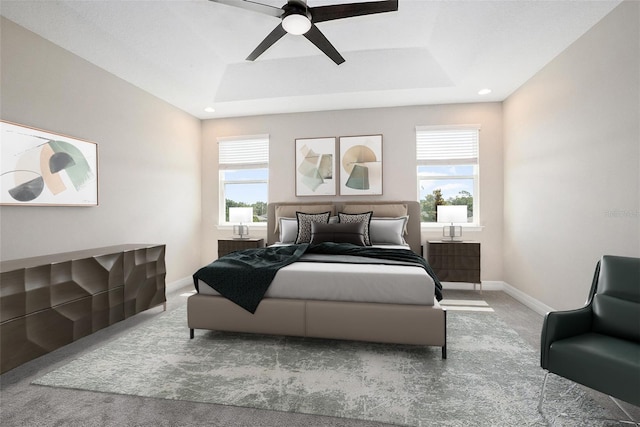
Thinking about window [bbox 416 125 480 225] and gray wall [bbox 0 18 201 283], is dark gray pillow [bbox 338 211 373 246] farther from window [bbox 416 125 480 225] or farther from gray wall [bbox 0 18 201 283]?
gray wall [bbox 0 18 201 283]

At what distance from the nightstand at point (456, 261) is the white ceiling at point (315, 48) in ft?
6.82

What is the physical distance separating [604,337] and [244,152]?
15.8ft

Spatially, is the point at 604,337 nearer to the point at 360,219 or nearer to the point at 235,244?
the point at 360,219

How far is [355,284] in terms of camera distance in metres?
2.43

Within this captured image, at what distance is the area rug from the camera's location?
1.71 meters

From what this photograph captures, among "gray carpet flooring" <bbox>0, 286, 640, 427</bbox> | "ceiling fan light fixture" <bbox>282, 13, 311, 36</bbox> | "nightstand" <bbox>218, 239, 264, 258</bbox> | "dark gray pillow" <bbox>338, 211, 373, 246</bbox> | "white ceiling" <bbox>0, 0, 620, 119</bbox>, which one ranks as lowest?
"gray carpet flooring" <bbox>0, 286, 640, 427</bbox>

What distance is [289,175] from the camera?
4.98 m

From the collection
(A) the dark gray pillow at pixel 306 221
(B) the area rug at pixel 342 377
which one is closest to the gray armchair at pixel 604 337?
(B) the area rug at pixel 342 377

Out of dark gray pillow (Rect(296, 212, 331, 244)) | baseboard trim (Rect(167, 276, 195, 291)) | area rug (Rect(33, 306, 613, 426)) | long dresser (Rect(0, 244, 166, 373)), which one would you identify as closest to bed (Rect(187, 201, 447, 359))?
area rug (Rect(33, 306, 613, 426))

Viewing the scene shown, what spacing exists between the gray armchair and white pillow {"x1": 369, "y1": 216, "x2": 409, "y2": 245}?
2.21 m

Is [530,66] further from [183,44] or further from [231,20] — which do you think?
[183,44]

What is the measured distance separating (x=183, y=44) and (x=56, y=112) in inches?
55.0

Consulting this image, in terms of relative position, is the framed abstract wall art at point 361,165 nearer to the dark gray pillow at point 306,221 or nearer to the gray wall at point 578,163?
Answer: the dark gray pillow at point 306,221

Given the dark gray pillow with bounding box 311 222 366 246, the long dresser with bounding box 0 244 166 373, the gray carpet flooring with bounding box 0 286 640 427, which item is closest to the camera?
the gray carpet flooring with bounding box 0 286 640 427
